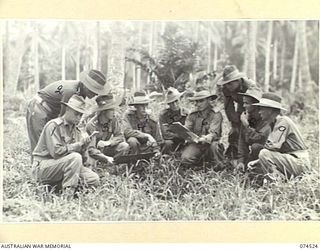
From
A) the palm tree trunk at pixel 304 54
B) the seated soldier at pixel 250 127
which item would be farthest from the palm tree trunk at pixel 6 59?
the palm tree trunk at pixel 304 54

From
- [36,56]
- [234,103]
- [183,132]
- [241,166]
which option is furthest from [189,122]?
[36,56]

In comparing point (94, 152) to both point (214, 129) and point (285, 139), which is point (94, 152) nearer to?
point (214, 129)

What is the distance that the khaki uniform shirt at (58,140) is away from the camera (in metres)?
3.17

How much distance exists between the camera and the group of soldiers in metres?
3.20

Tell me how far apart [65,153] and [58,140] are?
87 millimetres

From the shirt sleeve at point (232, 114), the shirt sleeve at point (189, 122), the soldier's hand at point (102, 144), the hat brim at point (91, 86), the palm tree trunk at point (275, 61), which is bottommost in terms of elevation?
the soldier's hand at point (102, 144)

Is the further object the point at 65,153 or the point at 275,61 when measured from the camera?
the point at 275,61

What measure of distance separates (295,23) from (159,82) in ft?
2.90

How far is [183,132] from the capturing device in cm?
325

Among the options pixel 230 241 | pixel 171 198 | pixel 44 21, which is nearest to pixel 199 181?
pixel 171 198

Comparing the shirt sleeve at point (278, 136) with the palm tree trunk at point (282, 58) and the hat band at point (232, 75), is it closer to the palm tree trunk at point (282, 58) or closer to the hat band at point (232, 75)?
the palm tree trunk at point (282, 58)

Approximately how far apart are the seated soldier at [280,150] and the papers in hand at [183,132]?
370 millimetres

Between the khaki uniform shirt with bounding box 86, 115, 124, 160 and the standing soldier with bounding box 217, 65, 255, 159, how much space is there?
659 millimetres

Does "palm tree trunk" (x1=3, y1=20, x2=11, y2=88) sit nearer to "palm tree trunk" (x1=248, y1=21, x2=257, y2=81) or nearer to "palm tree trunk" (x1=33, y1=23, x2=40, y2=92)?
"palm tree trunk" (x1=33, y1=23, x2=40, y2=92)
